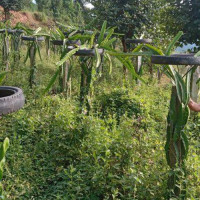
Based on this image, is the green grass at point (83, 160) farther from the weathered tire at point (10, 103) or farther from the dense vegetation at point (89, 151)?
the weathered tire at point (10, 103)

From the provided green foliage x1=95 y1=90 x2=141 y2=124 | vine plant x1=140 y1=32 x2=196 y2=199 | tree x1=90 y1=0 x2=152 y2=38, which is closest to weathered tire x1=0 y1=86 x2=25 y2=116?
green foliage x1=95 y1=90 x2=141 y2=124

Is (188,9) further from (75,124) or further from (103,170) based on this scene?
(103,170)

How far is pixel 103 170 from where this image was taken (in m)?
2.59

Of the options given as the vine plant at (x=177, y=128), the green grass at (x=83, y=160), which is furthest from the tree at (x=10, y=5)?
the vine plant at (x=177, y=128)

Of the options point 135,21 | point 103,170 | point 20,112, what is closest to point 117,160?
point 103,170

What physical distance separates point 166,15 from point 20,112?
5972 millimetres

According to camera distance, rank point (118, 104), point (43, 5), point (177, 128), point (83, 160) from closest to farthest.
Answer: point (177, 128), point (83, 160), point (118, 104), point (43, 5)

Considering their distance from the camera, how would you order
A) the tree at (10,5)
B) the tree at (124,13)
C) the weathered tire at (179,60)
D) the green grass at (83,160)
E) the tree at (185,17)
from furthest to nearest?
the tree at (10,5), the tree at (185,17), the tree at (124,13), the green grass at (83,160), the weathered tire at (179,60)

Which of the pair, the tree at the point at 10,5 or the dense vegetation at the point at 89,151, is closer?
the dense vegetation at the point at 89,151

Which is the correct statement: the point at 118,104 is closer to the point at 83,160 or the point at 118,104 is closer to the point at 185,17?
the point at 83,160

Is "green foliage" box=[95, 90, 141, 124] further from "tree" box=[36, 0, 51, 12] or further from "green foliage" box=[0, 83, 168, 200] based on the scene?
"tree" box=[36, 0, 51, 12]

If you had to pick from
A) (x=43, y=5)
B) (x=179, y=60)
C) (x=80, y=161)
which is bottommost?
(x=80, y=161)

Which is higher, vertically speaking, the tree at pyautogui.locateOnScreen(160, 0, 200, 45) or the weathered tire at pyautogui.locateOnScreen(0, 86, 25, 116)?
the tree at pyautogui.locateOnScreen(160, 0, 200, 45)

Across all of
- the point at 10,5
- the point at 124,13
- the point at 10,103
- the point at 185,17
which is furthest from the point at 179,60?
the point at 10,5
